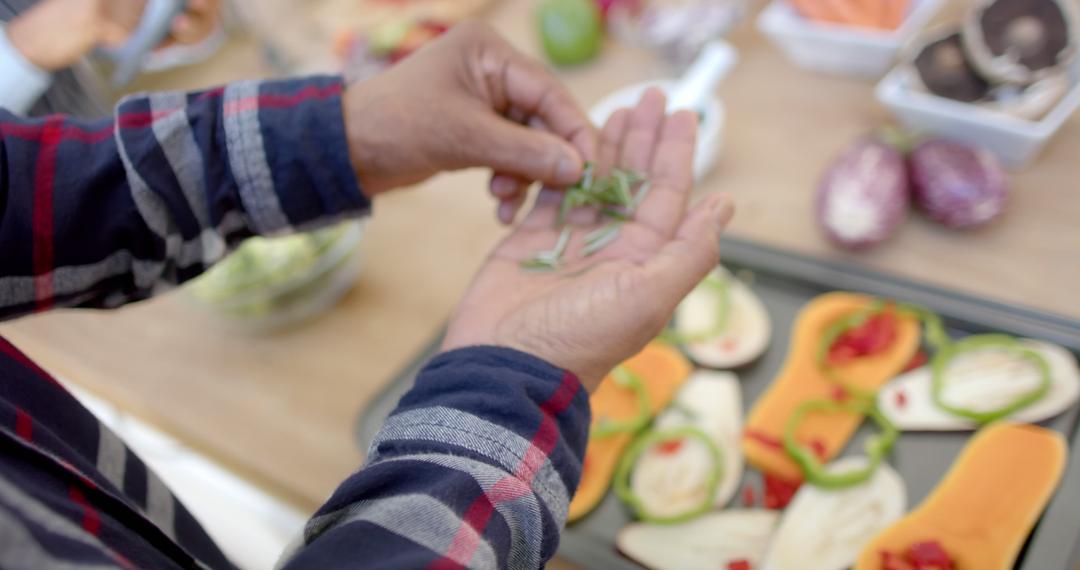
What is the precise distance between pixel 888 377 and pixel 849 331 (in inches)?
2.1

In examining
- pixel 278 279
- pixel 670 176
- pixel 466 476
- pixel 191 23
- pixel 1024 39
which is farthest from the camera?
pixel 191 23

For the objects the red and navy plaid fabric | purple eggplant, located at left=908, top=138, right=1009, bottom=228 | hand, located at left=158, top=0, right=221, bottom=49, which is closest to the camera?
the red and navy plaid fabric

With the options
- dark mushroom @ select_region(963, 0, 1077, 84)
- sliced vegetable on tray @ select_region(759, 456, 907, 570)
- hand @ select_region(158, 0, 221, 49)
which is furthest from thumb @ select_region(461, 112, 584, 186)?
hand @ select_region(158, 0, 221, 49)

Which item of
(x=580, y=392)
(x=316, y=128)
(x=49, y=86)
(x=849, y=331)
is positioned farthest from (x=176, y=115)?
(x=849, y=331)

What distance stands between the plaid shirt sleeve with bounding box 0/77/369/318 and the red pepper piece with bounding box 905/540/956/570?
1.65 ft

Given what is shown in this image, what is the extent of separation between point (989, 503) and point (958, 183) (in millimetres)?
311

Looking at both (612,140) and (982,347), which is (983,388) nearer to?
(982,347)

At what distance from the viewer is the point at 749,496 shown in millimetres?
662

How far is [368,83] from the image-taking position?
2.18ft

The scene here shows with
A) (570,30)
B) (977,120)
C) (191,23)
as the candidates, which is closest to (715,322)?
(977,120)

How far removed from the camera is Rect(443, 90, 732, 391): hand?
0.52 m

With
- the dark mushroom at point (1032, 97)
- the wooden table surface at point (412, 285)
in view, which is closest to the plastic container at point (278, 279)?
the wooden table surface at point (412, 285)

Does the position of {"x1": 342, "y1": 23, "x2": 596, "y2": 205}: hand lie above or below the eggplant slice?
above

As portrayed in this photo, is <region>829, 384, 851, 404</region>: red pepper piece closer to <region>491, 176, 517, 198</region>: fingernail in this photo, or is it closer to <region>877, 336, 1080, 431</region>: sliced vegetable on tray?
<region>877, 336, 1080, 431</region>: sliced vegetable on tray
